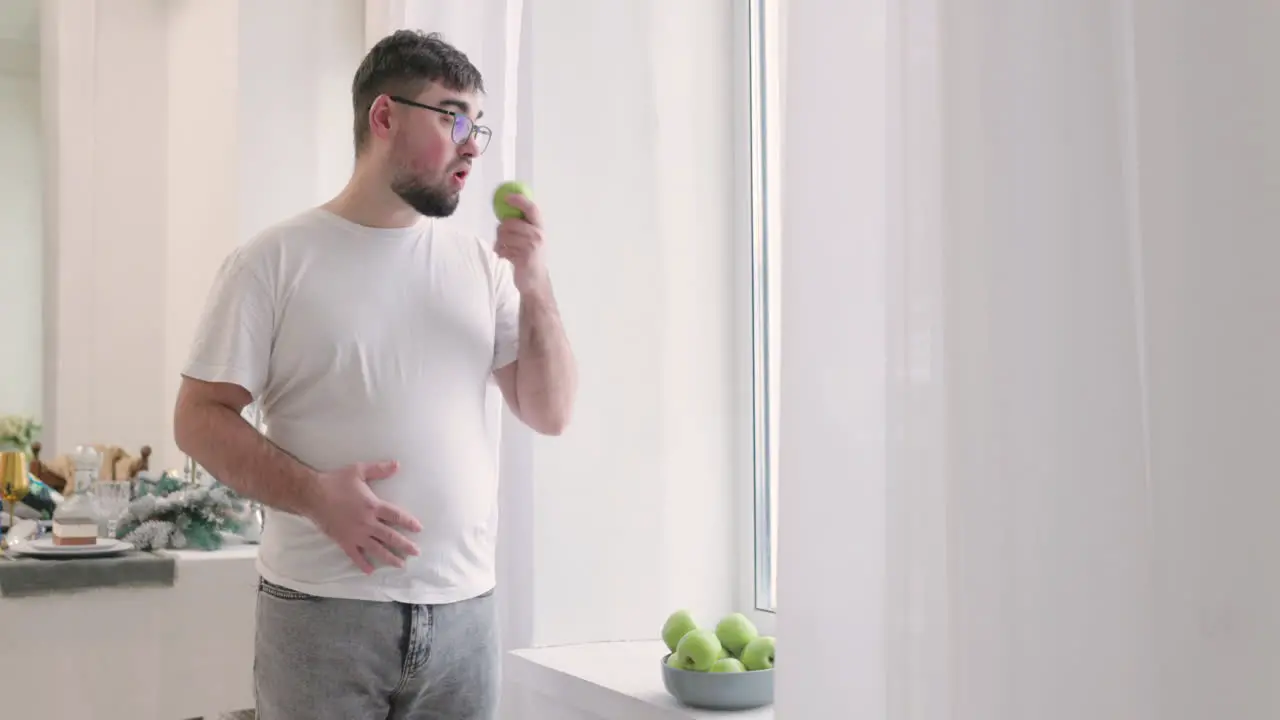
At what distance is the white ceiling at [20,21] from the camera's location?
11.8ft

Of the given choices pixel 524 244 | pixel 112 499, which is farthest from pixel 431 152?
pixel 112 499

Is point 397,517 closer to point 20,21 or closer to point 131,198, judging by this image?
point 131,198

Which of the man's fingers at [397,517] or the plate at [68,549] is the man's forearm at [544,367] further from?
the plate at [68,549]

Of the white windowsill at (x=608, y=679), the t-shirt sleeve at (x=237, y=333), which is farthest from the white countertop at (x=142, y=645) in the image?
the t-shirt sleeve at (x=237, y=333)

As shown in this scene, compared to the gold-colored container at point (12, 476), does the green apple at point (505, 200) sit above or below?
above

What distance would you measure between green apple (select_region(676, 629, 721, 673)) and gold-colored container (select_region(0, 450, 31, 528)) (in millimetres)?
1672

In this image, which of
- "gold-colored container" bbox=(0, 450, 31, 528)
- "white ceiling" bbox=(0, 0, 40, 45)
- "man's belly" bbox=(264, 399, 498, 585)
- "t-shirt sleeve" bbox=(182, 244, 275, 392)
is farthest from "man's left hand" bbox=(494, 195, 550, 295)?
"white ceiling" bbox=(0, 0, 40, 45)

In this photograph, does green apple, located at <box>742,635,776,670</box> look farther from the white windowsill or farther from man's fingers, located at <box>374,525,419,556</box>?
man's fingers, located at <box>374,525,419,556</box>

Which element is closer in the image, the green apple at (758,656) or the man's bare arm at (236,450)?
the man's bare arm at (236,450)

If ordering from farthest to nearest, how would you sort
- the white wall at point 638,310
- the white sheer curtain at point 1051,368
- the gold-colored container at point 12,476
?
the gold-colored container at point 12,476 → the white wall at point 638,310 → the white sheer curtain at point 1051,368

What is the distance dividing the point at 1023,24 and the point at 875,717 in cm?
66

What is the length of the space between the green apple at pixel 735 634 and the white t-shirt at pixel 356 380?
0.39m

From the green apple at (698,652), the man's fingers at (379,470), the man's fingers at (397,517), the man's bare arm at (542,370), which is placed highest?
the man's bare arm at (542,370)

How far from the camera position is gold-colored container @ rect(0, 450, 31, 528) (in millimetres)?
2631
